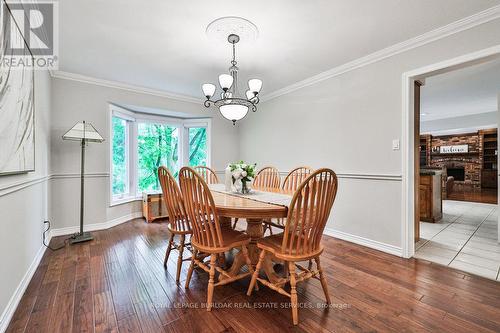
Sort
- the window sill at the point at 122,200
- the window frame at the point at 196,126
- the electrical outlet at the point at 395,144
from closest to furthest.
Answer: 1. the electrical outlet at the point at 395,144
2. the window sill at the point at 122,200
3. the window frame at the point at 196,126

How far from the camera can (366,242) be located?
8.82 feet

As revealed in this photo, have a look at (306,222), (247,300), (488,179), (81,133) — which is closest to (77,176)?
(81,133)

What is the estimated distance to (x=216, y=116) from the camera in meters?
4.58

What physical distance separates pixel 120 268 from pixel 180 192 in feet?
3.54

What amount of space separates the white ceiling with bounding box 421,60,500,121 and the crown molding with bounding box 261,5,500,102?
1355 millimetres

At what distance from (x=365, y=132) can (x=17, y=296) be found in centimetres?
354

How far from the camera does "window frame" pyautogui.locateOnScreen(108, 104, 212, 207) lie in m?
3.56

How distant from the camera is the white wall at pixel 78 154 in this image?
303cm

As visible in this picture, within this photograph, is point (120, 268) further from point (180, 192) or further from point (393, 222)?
point (393, 222)

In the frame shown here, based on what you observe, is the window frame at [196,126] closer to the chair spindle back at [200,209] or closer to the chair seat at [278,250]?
the chair spindle back at [200,209]

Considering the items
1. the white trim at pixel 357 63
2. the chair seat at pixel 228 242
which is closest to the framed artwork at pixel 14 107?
the chair seat at pixel 228 242

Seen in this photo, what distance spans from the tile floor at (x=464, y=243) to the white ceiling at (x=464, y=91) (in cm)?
192

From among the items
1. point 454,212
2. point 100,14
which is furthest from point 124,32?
point 454,212

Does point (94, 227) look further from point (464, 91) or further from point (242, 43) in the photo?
point (464, 91)
